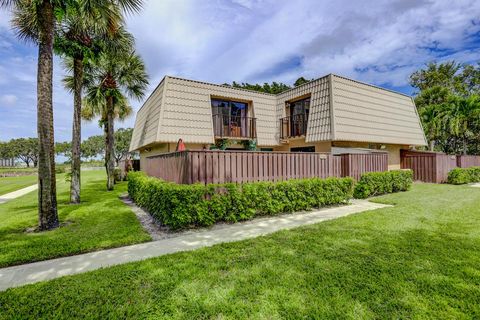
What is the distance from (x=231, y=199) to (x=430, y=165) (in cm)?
1507

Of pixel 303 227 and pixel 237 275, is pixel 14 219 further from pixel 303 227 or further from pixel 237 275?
pixel 303 227

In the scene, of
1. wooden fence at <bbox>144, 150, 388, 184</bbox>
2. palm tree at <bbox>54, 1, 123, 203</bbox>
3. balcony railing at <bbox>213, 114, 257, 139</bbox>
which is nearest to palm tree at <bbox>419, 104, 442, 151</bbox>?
wooden fence at <bbox>144, 150, 388, 184</bbox>

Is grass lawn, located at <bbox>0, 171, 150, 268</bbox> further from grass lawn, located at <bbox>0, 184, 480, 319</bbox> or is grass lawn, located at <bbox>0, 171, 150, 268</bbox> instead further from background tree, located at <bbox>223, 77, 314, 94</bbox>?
background tree, located at <bbox>223, 77, 314, 94</bbox>

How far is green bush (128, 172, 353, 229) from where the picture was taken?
5.82m

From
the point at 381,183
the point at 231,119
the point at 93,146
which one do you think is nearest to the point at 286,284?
the point at 381,183

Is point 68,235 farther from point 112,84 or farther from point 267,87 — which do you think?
point 267,87

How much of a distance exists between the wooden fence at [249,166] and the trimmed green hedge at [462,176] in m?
8.19

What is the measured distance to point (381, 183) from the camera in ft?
34.9

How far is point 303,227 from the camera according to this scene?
576 cm

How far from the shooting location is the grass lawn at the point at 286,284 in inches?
101

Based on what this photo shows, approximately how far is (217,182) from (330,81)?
30.9 ft

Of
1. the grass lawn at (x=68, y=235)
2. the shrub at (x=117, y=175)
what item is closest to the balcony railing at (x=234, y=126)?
the grass lawn at (x=68, y=235)

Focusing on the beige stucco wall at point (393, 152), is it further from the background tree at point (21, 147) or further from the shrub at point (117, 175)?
the background tree at point (21, 147)

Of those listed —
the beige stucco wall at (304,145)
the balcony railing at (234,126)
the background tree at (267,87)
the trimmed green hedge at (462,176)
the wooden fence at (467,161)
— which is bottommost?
the trimmed green hedge at (462,176)
